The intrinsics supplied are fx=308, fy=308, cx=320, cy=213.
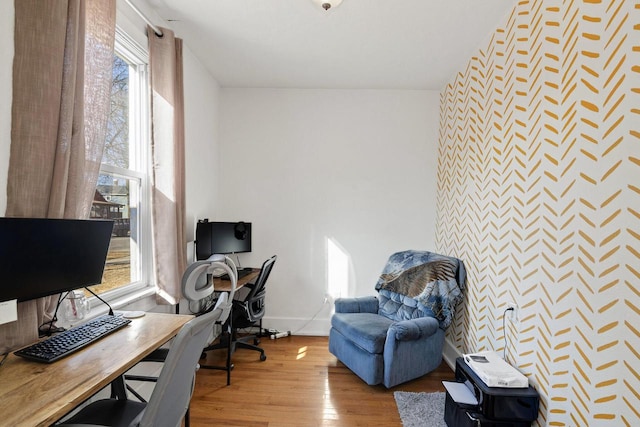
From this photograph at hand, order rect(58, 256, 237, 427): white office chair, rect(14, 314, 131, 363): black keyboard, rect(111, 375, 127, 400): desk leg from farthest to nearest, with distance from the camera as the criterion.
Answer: rect(111, 375, 127, 400): desk leg < rect(14, 314, 131, 363): black keyboard < rect(58, 256, 237, 427): white office chair

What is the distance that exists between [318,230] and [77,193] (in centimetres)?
246

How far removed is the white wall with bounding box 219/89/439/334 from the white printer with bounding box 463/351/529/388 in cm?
165

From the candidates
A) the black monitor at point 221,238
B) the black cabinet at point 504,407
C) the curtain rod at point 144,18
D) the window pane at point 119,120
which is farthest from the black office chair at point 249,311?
the curtain rod at point 144,18

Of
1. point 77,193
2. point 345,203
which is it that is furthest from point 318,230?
point 77,193

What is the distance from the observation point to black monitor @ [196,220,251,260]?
291cm

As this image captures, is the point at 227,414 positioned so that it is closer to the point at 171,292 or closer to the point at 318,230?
the point at 171,292

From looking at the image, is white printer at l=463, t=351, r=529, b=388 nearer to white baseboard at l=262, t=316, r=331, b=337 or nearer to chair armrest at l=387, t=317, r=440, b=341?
chair armrest at l=387, t=317, r=440, b=341

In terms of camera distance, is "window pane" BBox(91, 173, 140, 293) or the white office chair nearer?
the white office chair

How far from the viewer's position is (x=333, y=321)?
9.46ft

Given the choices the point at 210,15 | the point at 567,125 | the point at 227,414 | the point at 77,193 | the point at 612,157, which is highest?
the point at 210,15

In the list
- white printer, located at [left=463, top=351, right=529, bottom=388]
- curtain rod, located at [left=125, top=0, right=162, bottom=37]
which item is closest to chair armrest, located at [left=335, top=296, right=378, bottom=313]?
white printer, located at [left=463, top=351, right=529, bottom=388]

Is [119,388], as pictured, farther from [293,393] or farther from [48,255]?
[293,393]

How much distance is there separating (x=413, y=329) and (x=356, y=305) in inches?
28.0

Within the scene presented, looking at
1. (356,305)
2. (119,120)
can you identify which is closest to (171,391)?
(119,120)
